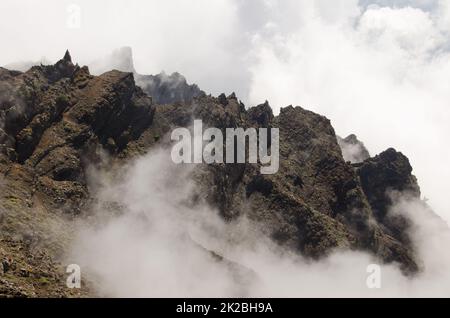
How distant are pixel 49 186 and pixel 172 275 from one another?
38.0 m

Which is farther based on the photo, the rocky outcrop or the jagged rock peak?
the jagged rock peak

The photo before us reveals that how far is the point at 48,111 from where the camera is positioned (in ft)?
479

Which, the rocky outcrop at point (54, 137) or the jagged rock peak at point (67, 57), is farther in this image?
the jagged rock peak at point (67, 57)

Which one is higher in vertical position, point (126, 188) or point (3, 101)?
point (3, 101)

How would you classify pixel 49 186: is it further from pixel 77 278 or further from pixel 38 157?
pixel 77 278

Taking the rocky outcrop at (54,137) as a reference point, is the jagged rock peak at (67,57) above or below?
above

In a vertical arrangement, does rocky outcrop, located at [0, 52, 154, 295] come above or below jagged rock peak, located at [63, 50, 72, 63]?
below

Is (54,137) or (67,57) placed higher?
(67,57)
